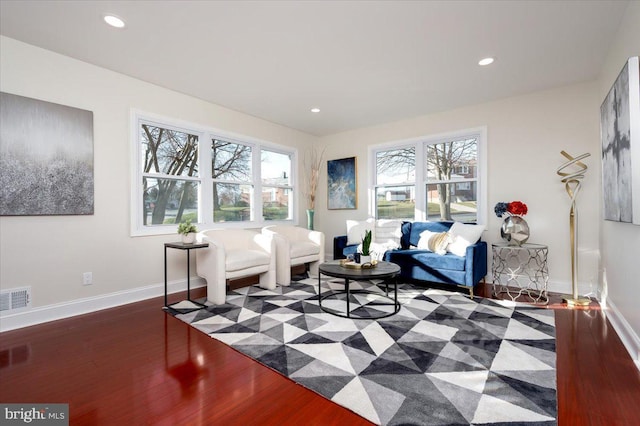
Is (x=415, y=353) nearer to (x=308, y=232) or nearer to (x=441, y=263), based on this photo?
(x=441, y=263)

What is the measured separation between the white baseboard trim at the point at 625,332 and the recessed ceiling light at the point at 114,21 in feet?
15.1

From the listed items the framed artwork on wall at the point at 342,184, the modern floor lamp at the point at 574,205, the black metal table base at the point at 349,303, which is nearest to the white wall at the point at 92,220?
the black metal table base at the point at 349,303

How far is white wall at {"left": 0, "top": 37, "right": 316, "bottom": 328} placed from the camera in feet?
9.28

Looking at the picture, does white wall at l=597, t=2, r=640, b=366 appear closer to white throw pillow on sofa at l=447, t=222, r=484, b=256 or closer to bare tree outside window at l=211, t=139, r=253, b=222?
white throw pillow on sofa at l=447, t=222, r=484, b=256

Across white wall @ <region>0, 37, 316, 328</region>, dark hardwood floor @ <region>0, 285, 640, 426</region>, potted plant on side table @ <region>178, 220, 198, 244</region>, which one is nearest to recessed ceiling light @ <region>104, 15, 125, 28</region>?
white wall @ <region>0, 37, 316, 328</region>

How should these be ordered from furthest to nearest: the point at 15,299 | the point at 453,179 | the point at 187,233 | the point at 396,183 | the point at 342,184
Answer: the point at 342,184
the point at 396,183
the point at 453,179
the point at 187,233
the point at 15,299

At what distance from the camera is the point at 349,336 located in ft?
8.20

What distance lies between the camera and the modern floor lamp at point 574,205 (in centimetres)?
337

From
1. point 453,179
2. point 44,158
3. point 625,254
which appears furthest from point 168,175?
point 625,254

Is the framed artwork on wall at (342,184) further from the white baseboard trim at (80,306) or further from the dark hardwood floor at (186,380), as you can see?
the dark hardwood floor at (186,380)

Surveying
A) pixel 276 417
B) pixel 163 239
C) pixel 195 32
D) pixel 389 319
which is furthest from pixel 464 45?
pixel 163 239

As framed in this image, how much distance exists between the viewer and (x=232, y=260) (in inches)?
140

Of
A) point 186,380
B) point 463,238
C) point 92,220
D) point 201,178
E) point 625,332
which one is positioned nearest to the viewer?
point 186,380

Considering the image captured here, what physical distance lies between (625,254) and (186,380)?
11.2ft
